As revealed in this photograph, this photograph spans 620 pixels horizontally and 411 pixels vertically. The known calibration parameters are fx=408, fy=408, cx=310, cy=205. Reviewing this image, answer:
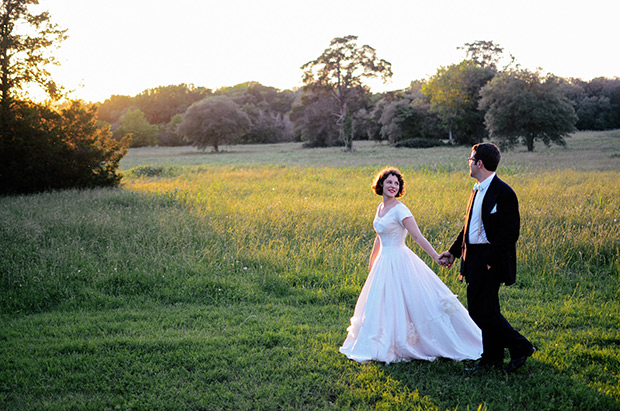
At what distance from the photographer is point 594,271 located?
7.29 meters

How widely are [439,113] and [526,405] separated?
57.7 meters

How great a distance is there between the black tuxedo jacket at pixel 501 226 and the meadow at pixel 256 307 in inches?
43.9

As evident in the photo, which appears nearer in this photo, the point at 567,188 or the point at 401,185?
the point at 401,185

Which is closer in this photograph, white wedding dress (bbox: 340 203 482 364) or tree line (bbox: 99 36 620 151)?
white wedding dress (bbox: 340 203 482 364)

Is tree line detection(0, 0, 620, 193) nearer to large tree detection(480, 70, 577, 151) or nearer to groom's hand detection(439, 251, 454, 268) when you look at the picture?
large tree detection(480, 70, 577, 151)

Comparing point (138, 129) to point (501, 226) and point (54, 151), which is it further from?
point (501, 226)

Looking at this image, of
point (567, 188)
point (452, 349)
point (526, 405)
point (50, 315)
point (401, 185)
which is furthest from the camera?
point (567, 188)

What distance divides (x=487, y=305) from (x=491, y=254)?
526 millimetres

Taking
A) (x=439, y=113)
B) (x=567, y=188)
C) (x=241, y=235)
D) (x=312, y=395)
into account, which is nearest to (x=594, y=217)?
(x=567, y=188)

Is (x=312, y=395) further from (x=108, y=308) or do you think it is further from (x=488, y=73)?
(x=488, y=73)

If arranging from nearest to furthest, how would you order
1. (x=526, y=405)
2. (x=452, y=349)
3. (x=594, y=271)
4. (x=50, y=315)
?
1. (x=526, y=405)
2. (x=452, y=349)
3. (x=50, y=315)
4. (x=594, y=271)

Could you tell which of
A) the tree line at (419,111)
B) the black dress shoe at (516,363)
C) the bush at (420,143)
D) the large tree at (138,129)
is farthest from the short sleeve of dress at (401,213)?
the large tree at (138,129)

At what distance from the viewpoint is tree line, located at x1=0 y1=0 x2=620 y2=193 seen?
1570 centimetres

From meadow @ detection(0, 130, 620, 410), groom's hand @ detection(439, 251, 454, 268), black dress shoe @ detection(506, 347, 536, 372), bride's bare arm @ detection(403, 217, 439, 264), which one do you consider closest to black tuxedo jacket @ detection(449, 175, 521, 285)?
groom's hand @ detection(439, 251, 454, 268)
